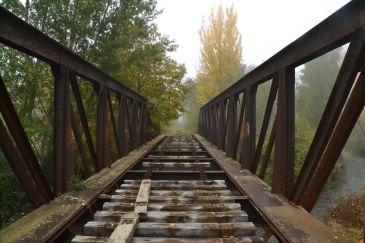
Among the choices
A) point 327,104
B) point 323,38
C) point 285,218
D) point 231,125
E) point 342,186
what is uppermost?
point 323,38

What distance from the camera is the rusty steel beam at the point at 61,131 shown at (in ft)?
16.1

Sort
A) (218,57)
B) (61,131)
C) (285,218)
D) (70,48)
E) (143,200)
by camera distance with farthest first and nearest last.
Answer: (218,57) → (70,48) → (61,131) → (143,200) → (285,218)

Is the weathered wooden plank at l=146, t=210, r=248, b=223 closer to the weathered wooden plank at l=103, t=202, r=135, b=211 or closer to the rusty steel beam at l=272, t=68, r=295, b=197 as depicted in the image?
the weathered wooden plank at l=103, t=202, r=135, b=211

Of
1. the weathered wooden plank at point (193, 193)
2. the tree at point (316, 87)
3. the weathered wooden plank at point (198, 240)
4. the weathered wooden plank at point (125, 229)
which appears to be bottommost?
the weathered wooden plank at point (198, 240)

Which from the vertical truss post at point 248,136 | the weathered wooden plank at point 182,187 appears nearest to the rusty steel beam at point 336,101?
the weathered wooden plank at point 182,187

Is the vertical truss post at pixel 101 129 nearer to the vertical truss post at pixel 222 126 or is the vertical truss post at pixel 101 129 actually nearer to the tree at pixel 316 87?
the vertical truss post at pixel 222 126

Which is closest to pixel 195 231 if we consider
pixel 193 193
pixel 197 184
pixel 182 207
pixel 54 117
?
pixel 182 207

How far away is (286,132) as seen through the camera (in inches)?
188

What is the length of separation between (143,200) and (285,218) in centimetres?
178

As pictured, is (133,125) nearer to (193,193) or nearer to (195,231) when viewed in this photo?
(193,193)

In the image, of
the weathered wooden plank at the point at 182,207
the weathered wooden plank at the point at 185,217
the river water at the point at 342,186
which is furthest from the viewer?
the river water at the point at 342,186

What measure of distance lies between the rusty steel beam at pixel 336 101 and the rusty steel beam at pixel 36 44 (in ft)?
10.6

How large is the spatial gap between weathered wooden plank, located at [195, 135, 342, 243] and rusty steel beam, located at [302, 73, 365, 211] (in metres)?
0.28

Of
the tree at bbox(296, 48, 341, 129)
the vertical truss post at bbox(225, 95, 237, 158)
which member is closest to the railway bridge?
the vertical truss post at bbox(225, 95, 237, 158)
